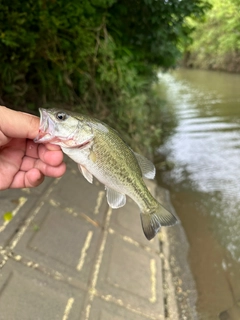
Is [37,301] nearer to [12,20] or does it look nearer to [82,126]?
[82,126]

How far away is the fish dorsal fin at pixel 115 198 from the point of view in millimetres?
2129

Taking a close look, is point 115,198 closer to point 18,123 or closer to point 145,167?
point 145,167

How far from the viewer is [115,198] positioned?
7.00ft

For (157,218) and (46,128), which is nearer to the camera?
(46,128)

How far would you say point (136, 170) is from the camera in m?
2.13

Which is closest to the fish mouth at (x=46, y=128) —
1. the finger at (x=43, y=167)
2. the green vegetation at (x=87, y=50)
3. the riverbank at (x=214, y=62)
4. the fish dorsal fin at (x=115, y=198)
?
the finger at (x=43, y=167)

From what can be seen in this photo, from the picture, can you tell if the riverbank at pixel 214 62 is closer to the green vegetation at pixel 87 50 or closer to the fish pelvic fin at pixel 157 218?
the green vegetation at pixel 87 50

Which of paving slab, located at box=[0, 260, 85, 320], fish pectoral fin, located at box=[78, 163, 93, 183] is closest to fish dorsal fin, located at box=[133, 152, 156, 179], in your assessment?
fish pectoral fin, located at box=[78, 163, 93, 183]

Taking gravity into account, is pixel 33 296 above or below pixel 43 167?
below

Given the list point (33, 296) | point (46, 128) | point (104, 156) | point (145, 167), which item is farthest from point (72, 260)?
point (46, 128)

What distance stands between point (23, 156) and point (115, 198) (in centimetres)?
80

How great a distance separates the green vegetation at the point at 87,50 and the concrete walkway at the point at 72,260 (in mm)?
1600

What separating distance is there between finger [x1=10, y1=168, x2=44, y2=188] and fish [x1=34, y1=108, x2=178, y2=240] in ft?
1.57

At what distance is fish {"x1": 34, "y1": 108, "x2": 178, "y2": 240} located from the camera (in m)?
1.89
